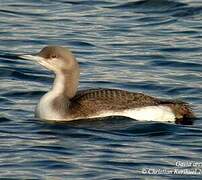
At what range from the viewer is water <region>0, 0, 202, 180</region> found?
13227 millimetres

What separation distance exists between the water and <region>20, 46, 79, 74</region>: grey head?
0.68 m

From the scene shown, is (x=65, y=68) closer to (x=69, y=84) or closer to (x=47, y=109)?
(x=69, y=84)

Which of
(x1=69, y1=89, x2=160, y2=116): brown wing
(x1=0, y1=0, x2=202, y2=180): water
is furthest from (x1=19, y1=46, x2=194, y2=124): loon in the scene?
(x1=0, y1=0, x2=202, y2=180): water

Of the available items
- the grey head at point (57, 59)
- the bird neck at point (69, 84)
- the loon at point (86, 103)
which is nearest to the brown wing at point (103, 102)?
the loon at point (86, 103)

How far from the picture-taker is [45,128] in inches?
587

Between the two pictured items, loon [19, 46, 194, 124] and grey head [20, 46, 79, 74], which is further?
grey head [20, 46, 79, 74]

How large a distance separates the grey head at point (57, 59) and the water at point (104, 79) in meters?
0.68

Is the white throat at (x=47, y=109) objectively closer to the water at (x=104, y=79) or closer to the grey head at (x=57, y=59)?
the water at (x=104, y=79)

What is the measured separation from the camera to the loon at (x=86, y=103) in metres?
15.2

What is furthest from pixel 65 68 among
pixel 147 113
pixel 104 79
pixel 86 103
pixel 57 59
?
pixel 104 79

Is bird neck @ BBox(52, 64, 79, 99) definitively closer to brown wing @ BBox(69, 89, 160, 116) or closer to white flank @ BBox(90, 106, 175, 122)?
brown wing @ BBox(69, 89, 160, 116)

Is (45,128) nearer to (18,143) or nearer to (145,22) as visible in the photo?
(18,143)

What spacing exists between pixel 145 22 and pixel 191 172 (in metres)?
9.90

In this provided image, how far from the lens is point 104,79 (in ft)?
58.9
